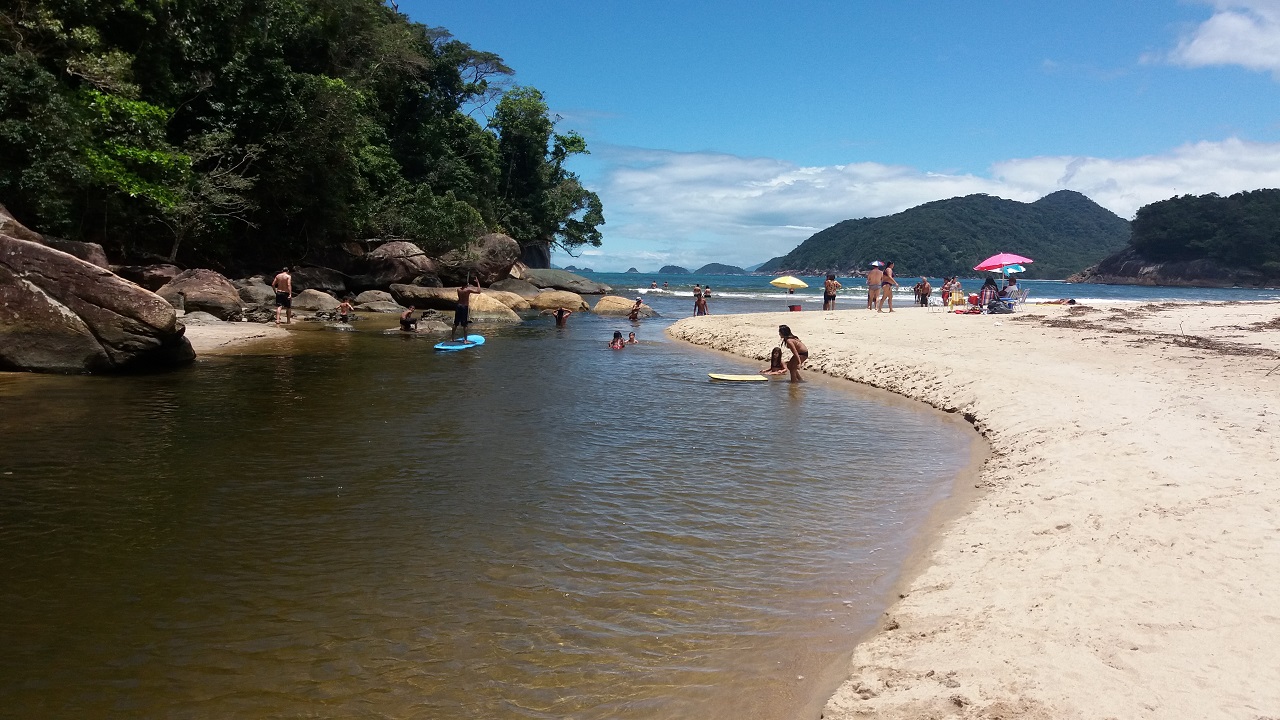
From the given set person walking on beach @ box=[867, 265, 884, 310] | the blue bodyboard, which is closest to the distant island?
person walking on beach @ box=[867, 265, 884, 310]

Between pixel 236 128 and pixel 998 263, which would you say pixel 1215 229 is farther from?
pixel 236 128

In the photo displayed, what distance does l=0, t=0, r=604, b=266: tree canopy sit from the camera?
63.3ft

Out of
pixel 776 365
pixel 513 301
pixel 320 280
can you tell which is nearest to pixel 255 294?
pixel 320 280

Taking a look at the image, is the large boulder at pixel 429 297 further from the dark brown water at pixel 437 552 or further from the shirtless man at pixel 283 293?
the dark brown water at pixel 437 552

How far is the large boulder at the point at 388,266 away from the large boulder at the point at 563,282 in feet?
45.5

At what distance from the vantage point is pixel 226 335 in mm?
19812

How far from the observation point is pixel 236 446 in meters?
9.20

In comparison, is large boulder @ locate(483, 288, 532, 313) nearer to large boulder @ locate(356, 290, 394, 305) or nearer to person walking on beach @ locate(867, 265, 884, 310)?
large boulder @ locate(356, 290, 394, 305)

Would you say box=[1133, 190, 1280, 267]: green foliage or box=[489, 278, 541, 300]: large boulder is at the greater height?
box=[1133, 190, 1280, 267]: green foliage

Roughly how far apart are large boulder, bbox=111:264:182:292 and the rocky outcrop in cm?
11595

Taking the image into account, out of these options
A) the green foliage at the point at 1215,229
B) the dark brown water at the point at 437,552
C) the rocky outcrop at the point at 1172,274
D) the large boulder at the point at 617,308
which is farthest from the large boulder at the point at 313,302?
the green foliage at the point at 1215,229

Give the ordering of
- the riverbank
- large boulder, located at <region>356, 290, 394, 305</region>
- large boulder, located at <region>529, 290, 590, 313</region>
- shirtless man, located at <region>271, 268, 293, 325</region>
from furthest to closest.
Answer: large boulder, located at <region>529, 290, 590, 313</region>, large boulder, located at <region>356, 290, 394, 305</region>, shirtless man, located at <region>271, 268, 293, 325</region>, the riverbank

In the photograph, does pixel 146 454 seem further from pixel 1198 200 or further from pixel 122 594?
pixel 1198 200

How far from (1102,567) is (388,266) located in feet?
120
